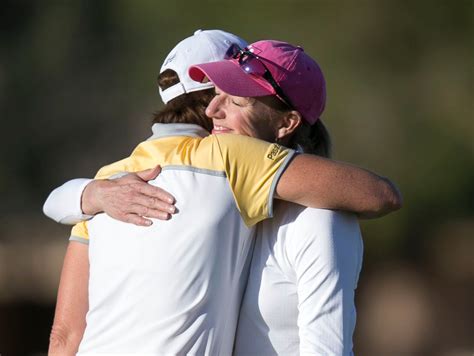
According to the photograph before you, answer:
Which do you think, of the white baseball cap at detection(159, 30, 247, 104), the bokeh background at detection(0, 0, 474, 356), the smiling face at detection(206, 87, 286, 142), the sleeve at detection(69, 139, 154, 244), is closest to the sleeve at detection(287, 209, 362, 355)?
the smiling face at detection(206, 87, 286, 142)

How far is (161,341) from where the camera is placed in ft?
7.75

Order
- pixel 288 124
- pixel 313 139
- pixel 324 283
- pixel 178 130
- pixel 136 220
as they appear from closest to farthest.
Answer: pixel 324 283 → pixel 136 220 → pixel 178 130 → pixel 288 124 → pixel 313 139

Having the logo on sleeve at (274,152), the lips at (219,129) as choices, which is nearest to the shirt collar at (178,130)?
the lips at (219,129)

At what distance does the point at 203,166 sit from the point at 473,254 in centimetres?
691

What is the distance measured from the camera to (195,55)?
Answer: 113 inches

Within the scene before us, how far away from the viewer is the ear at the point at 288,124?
8.78ft

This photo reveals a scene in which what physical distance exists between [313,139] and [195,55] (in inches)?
17.3

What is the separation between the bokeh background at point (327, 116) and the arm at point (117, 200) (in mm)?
6016

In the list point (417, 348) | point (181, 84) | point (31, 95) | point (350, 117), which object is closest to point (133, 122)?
point (31, 95)

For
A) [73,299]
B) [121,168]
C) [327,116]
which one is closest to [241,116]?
[121,168]

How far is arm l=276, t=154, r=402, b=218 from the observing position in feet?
7.76

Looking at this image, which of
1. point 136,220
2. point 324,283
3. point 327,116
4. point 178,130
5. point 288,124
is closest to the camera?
point 324,283

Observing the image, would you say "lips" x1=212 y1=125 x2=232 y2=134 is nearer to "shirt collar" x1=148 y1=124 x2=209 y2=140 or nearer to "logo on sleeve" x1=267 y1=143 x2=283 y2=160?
"shirt collar" x1=148 y1=124 x2=209 y2=140

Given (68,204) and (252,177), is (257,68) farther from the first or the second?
(68,204)
